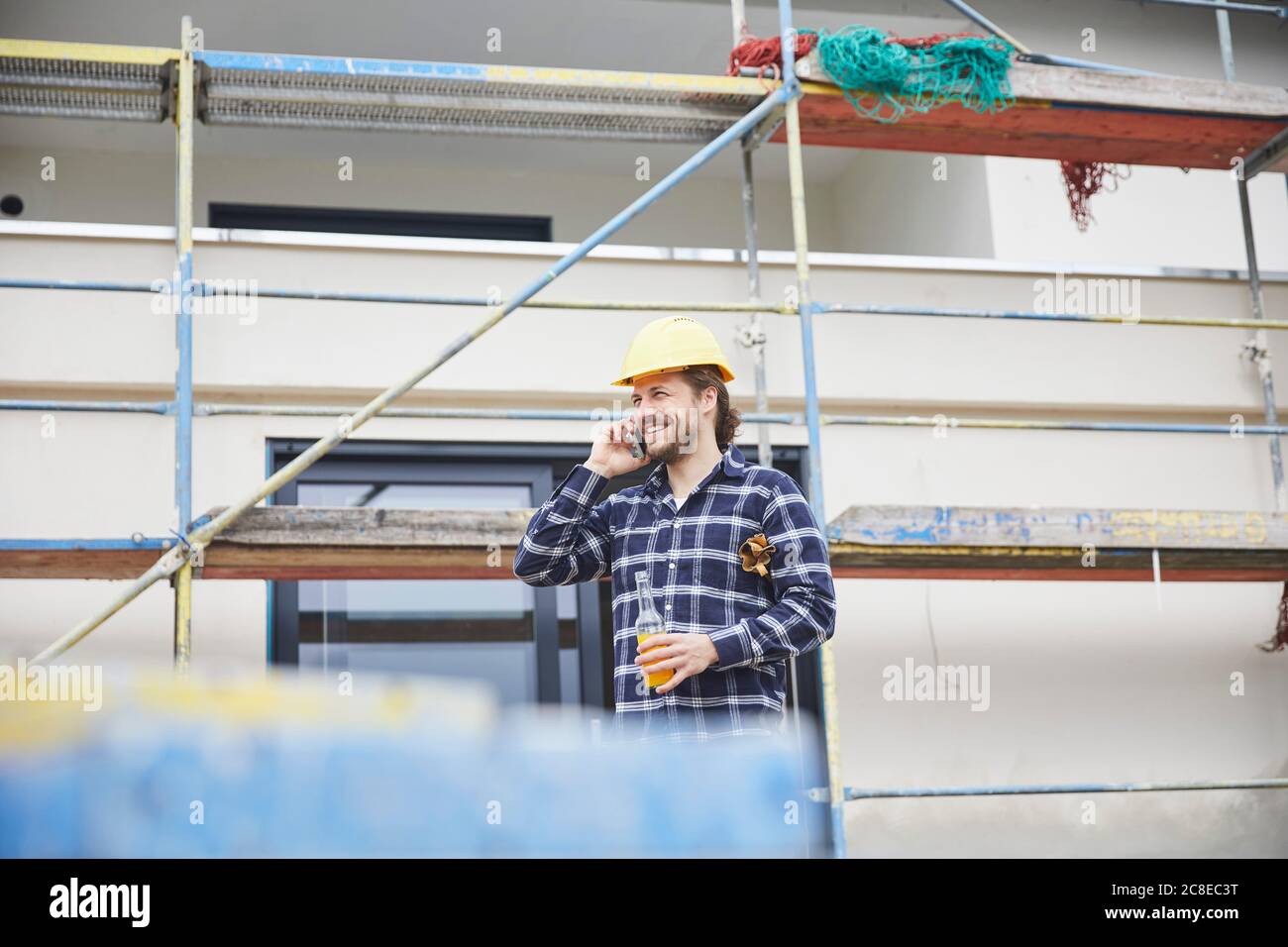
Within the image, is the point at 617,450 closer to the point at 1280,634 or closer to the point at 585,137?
the point at 585,137

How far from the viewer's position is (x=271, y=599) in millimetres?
6188

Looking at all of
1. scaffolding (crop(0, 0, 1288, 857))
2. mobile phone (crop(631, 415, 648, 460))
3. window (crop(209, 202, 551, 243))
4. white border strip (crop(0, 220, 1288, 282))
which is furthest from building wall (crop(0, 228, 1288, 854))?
mobile phone (crop(631, 415, 648, 460))

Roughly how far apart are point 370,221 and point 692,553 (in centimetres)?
502

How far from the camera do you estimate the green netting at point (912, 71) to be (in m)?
5.72

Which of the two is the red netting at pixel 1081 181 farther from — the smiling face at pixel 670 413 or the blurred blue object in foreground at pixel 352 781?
the blurred blue object in foreground at pixel 352 781

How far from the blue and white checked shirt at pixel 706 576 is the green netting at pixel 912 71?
2688mm

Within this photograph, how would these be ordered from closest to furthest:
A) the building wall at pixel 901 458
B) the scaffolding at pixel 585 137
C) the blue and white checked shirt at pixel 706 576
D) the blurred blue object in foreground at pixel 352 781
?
the blurred blue object in foreground at pixel 352 781 → the blue and white checked shirt at pixel 706 576 → the scaffolding at pixel 585 137 → the building wall at pixel 901 458

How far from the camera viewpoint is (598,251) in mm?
6531

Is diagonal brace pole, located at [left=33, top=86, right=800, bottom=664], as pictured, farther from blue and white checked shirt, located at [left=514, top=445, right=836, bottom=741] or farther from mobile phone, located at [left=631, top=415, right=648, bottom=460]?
mobile phone, located at [left=631, top=415, right=648, bottom=460]

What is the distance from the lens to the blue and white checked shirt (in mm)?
3117
